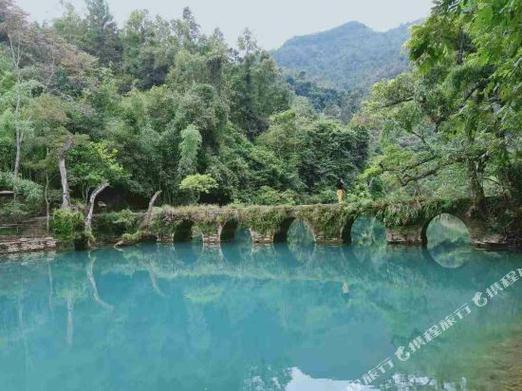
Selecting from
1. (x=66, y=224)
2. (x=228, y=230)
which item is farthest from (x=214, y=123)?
(x=66, y=224)

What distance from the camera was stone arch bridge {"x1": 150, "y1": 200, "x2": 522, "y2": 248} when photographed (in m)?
16.2

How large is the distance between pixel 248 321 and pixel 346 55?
3109 inches

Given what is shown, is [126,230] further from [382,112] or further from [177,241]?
[382,112]

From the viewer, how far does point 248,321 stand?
30.5ft

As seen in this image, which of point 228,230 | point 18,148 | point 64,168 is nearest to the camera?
point 18,148

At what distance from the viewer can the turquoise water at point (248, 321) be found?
6270mm

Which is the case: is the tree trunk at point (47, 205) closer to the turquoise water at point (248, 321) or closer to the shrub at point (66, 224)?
the shrub at point (66, 224)

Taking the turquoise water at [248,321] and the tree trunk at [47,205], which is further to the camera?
the tree trunk at [47,205]

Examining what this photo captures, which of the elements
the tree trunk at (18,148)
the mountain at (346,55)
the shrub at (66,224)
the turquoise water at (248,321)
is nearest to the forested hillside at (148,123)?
the tree trunk at (18,148)

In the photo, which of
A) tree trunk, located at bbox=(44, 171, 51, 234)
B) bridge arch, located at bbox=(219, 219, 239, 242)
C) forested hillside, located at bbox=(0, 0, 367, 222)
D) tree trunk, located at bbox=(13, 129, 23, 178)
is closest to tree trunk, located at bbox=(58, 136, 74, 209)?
forested hillside, located at bbox=(0, 0, 367, 222)

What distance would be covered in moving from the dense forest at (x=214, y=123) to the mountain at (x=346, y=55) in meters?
25.0

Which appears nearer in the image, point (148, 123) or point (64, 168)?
point (64, 168)

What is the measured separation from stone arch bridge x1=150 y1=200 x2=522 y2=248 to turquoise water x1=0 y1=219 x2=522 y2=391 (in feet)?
3.84

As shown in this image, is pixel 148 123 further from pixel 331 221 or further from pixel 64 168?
pixel 331 221
